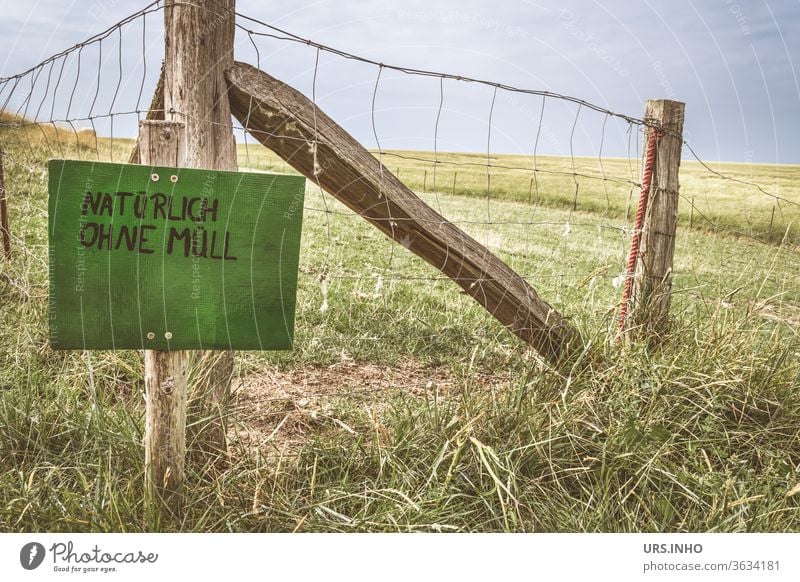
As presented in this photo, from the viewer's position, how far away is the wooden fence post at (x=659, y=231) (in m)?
3.50

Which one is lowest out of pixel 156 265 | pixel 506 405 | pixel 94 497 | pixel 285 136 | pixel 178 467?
pixel 94 497

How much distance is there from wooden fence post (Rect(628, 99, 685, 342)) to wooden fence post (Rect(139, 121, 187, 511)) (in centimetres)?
232

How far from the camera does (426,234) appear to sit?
120 inches

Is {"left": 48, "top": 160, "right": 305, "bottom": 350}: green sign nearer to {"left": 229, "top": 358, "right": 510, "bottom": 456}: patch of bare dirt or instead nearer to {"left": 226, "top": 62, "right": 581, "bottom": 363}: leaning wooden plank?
{"left": 226, "top": 62, "right": 581, "bottom": 363}: leaning wooden plank

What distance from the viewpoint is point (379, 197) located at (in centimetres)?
292

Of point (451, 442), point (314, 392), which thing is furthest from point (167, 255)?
point (314, 392)

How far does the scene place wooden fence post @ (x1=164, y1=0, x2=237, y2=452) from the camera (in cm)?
242

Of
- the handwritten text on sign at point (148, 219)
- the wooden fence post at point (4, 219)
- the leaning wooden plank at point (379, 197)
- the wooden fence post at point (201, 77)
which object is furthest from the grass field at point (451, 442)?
the wooden fence post at point (4, 219)

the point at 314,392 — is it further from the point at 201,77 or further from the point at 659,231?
the point at 659,231

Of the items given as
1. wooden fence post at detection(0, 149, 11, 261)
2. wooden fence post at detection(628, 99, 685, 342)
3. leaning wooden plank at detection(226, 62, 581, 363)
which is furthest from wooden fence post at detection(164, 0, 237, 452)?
wooden fence post at detection(0, 149, 11, 261)

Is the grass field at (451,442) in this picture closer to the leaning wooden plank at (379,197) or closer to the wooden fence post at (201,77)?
the leaning wooden plank at (379,197)
